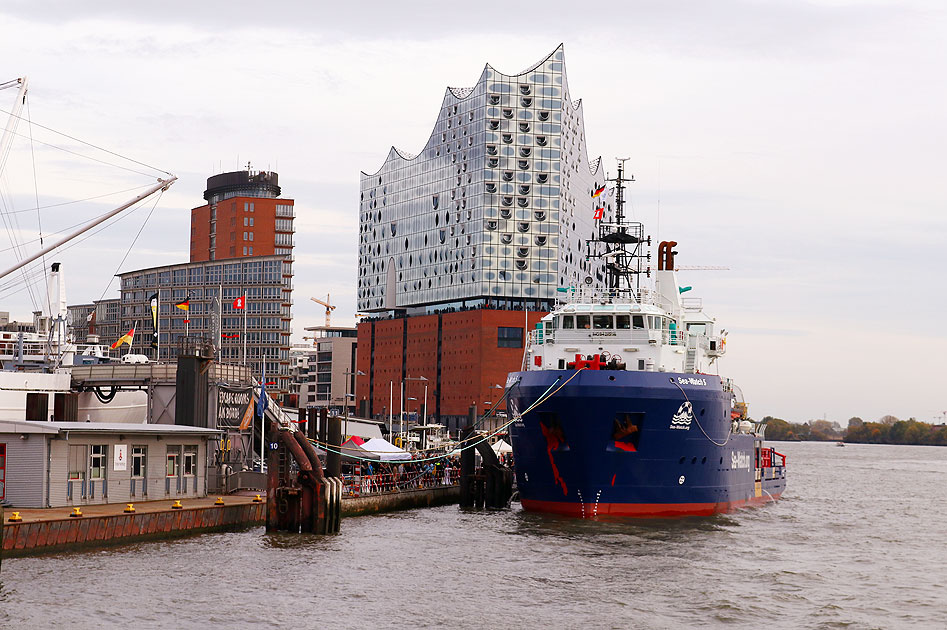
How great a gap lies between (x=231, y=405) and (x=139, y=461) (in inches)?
499

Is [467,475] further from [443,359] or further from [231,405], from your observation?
[443,359]

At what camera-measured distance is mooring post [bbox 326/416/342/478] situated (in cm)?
5144

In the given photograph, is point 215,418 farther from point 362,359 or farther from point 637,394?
point 362,359

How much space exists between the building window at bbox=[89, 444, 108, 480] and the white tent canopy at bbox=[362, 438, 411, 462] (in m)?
20.0

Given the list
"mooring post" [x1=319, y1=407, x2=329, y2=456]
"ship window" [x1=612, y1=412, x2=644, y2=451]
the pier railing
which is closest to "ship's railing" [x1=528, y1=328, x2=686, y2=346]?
"ship window" [x1=612, y1=412, x2=644, y2=451]

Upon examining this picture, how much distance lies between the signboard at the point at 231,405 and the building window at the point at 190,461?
6.63 metres

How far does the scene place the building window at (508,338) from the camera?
162 metres

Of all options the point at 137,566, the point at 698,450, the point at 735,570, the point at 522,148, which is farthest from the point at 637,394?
the point at 522,148

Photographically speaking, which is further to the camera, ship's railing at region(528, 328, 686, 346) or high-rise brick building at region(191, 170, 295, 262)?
high-rise brick building at region(191, 170, 295, 262)

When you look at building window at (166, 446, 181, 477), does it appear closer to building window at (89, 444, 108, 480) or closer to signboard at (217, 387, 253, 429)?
building window at (89, 444, 108, 480)

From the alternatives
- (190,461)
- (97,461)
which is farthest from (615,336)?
(97,461)

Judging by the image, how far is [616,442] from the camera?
167 ft

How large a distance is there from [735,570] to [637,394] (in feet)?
36.5

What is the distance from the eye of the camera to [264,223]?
→ 196 m
